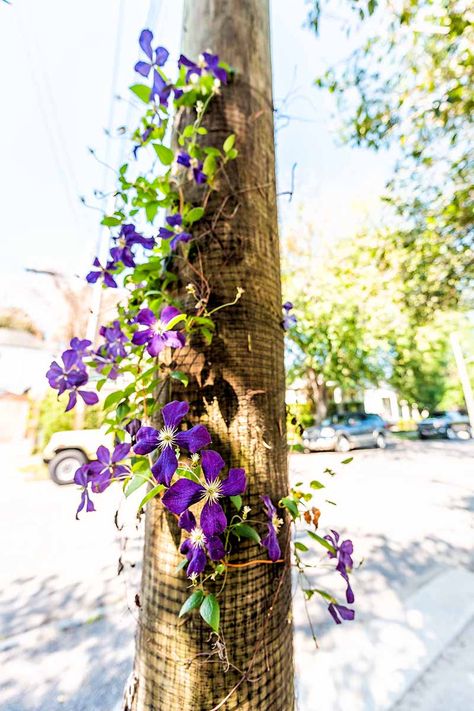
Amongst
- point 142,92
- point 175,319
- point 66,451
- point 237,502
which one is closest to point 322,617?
point 237,502

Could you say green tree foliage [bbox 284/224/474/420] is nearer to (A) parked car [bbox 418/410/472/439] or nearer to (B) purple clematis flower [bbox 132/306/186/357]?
(A) parked car [bbox 418/410/472/439]

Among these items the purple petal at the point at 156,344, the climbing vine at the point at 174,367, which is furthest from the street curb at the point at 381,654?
the purple petal at the point at 156,344

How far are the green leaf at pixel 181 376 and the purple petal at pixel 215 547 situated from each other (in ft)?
0.90

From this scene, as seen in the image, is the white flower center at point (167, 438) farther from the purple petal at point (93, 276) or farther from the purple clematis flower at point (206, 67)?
the purple clematis flower at point (206, 67)

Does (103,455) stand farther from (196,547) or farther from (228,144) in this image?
(228,144)

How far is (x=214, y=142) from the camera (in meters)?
0.85

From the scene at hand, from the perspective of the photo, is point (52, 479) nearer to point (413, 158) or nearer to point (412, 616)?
point (412, 616)

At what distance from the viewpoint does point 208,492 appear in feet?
1.83

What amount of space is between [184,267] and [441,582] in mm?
3478

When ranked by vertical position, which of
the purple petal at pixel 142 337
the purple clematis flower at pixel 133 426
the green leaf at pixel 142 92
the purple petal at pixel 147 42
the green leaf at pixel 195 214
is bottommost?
the purple clematis flower at pixel 133 426

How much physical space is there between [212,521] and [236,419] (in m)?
0.20

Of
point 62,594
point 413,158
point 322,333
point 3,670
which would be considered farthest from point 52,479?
point 322,333

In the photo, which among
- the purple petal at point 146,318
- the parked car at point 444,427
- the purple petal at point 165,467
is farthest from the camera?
the parked car at point 444,427

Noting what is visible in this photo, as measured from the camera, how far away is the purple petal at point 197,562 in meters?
0.55
